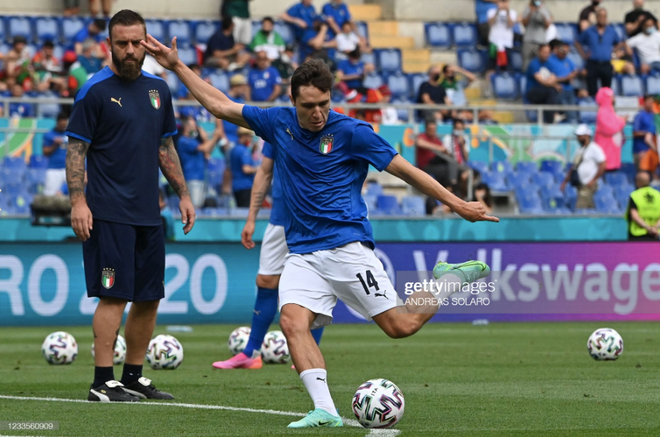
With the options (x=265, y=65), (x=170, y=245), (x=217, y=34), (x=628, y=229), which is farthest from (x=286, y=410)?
(x=217, y=34)

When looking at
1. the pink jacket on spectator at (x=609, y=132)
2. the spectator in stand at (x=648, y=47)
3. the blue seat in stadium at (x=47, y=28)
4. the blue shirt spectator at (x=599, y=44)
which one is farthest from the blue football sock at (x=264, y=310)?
the spectator in stand at (x=648, y=47)

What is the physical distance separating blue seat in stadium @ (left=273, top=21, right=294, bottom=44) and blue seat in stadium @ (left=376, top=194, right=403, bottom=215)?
5582 mm

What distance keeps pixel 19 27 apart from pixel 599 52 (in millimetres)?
12039

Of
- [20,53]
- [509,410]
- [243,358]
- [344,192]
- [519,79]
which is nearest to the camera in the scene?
[344,192]

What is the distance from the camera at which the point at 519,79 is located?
999 inches

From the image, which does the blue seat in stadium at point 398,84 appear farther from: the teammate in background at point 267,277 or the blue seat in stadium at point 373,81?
the teammate in background at point 267,277

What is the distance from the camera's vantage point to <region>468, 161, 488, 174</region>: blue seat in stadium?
20.2 m

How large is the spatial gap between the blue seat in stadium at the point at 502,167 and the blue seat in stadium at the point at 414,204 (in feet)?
4.56

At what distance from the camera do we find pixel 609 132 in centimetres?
2122

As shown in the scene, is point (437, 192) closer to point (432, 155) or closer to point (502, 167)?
point (432, 155)

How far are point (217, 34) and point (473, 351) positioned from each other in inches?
473

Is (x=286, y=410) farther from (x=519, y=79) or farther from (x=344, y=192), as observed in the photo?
(x=519, y=79)

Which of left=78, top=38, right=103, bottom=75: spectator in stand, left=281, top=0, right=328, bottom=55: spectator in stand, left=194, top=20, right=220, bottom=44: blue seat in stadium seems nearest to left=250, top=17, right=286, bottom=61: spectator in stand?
left=281, top=0, right=328, bottom=55: spectator in stand

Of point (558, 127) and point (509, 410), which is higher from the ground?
point (558, 127)
